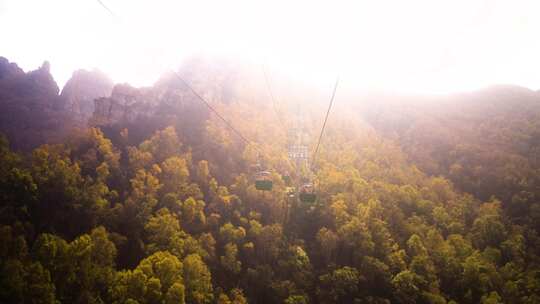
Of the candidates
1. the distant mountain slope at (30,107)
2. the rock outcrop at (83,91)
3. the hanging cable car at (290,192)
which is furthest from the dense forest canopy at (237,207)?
the hanging cable car at (290,192)

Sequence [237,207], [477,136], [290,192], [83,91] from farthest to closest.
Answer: [83,91], [477,136], [290,192], [237,207]

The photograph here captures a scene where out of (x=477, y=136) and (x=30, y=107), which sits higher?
(x=30, y=107)

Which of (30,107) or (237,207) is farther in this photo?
(30,107)

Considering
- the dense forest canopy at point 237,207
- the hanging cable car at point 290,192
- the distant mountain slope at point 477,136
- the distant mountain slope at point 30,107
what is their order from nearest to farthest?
the dense forest canopy at point 237,207 < the hanging cable car at point 290,192 < the distant mountain slope at point 477,136 < the distant mountain slope at point 30,107

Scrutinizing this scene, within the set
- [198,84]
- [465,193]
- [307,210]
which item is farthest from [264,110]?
[465,193]

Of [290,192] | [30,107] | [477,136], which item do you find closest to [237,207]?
[290,192]

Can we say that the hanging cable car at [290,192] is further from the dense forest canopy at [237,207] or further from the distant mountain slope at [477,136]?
the distant mountain slope at [477,136]

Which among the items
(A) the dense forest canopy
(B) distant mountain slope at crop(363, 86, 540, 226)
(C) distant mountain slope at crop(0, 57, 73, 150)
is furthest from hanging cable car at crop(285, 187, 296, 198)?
(C) distant mountain slope at crop(0, 57, 73, 150)

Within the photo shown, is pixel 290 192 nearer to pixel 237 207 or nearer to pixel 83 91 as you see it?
pixel 237 207

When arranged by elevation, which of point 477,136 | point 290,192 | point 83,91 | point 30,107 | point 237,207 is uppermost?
point 83,91

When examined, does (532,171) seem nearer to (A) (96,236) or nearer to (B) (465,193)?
(B) (465,193)
